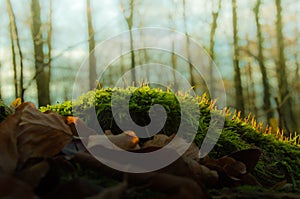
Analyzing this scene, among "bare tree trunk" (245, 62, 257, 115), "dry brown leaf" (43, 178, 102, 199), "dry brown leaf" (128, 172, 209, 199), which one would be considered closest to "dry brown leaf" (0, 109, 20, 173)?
"dry brown leaf" (43, 178, 102, 199)

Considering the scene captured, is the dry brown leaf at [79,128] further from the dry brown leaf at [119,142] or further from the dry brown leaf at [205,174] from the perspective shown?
the dry brown leaf at [205,174]

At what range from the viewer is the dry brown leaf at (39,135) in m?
0.99

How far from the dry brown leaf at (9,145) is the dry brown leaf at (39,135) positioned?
0.10 ft

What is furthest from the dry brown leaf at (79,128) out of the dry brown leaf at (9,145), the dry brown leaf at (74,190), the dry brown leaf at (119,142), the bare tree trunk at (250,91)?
the bare tree trunk at (250,91)

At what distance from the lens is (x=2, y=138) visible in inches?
37.4

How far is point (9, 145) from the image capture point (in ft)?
3.09

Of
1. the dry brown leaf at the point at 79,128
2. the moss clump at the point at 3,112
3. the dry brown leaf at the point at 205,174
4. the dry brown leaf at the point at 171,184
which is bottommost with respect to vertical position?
the dry brown leaf at the point at 205,174

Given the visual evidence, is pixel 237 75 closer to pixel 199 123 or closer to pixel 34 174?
pixel 199 123

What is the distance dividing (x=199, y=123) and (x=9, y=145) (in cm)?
125

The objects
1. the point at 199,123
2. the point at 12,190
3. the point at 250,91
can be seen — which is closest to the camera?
the point at 12,190

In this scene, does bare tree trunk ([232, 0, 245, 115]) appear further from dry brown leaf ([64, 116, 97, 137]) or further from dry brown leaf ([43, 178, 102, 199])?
dry brown leaf ([43, 178, 102, 199])

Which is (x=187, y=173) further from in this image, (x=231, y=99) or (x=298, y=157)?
(x=231, y=99)

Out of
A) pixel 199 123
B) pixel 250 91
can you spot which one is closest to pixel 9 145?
pixel 199 123

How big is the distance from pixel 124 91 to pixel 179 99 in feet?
1.13
